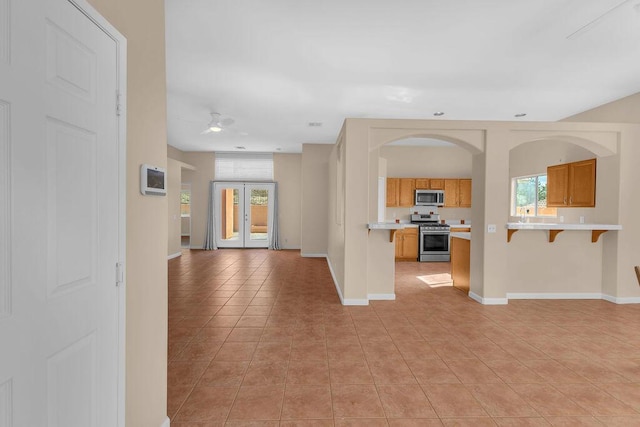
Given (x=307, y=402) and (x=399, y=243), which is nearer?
(x=307, y=402)

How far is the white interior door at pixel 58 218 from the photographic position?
3.06ft

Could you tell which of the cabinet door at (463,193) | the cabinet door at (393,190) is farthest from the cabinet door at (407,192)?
the cabinet door at (463,193)

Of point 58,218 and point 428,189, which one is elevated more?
point 428,189

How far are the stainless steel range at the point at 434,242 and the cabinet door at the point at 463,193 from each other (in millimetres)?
917

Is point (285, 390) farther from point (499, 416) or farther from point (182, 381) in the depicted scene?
point (499, 416)

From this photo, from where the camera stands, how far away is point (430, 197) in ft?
26.7

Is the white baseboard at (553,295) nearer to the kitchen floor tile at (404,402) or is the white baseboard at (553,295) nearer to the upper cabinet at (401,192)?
the kitchen floor tile at (404,402)

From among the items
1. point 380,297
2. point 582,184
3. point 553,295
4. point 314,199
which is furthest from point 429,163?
point 380,297

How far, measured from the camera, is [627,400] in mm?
2260

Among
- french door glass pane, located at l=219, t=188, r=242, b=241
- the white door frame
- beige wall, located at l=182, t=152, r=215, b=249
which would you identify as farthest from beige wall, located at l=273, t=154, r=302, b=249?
the white door frame

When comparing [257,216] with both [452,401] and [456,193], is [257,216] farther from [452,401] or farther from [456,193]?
[452,401]

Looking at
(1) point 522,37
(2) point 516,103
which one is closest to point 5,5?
(1) point 522,37

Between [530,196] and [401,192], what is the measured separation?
2.88 meters

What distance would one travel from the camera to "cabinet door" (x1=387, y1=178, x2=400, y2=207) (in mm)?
8203
